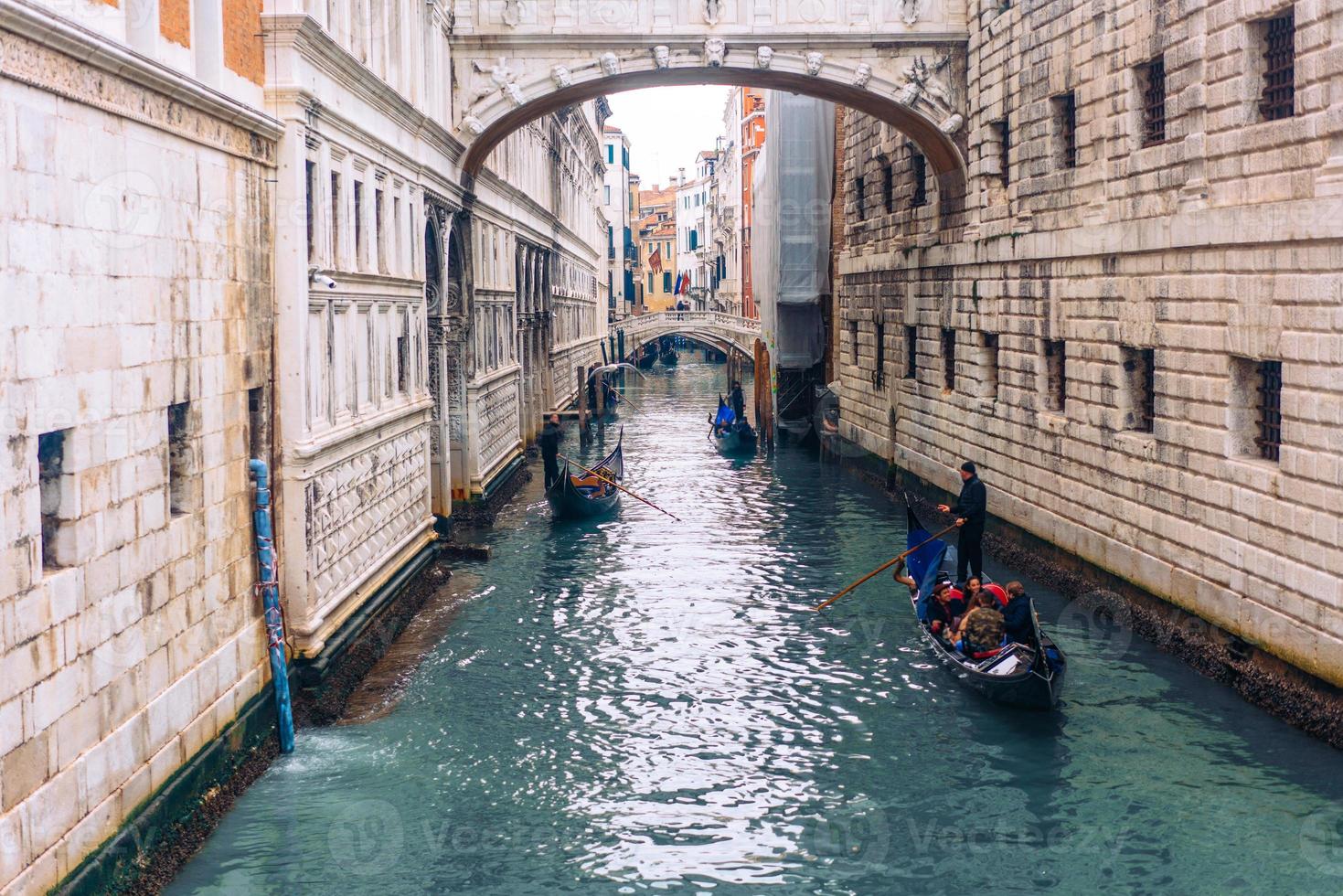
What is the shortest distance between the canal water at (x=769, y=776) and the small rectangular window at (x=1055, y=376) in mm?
2315

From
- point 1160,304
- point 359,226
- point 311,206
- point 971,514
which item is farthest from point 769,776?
point 359,226

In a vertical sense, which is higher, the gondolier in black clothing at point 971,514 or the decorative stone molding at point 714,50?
A: the decorative stone molding at point 714,50

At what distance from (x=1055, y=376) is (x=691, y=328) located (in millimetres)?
37480

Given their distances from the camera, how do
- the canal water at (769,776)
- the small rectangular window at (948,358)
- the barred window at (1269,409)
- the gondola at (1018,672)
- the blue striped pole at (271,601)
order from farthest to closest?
1. the small rectangular window at (948,358)
2. the barred window at (1269,409)
3. the gondola at (1018,672)
4. the blue striped pole at (271,601)
5. the canal water at (769,776)

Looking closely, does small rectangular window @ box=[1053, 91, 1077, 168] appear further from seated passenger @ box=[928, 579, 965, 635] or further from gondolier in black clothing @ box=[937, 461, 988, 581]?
seated passenger @ box=[928, 579, 965, 635]

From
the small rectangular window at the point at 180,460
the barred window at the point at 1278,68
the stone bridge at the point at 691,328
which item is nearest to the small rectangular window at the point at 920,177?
the barred window at the point at 1278,68

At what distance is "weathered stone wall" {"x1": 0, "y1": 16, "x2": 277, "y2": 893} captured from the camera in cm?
612

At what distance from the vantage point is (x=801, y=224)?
2906 centimetres

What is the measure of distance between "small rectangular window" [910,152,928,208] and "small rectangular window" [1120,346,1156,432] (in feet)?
24.8

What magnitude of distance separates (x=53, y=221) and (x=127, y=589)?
1941 millimetres

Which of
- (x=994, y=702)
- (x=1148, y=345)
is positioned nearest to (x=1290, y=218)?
(x=1148, y=345)

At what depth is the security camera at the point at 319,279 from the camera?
10711mm

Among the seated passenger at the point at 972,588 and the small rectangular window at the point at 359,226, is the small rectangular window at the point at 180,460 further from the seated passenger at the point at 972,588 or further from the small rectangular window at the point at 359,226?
the seated passenger at the point at 972,588

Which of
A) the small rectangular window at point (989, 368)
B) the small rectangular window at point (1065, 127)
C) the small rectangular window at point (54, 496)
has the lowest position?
the small rectangular window at point (54, 496)
